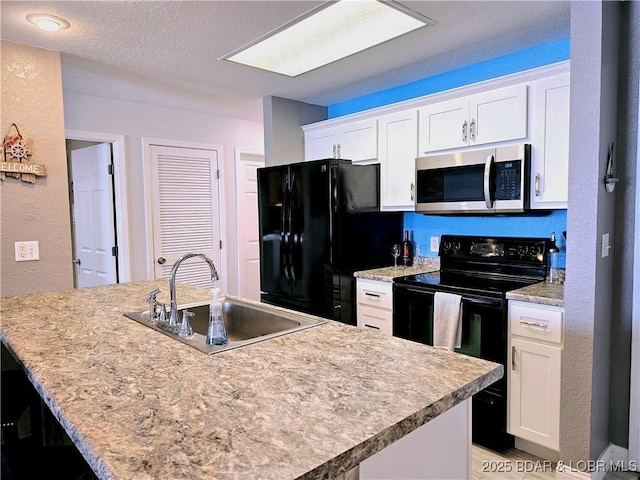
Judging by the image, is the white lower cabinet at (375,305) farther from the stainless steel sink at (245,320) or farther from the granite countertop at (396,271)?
the stainless steel sink at (245,320)

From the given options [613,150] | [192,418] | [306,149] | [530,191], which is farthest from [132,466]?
[306,149]

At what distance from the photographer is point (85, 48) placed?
2586 mm

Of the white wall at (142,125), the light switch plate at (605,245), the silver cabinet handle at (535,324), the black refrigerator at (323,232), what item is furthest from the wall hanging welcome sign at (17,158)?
the light switch plate at (605,245)

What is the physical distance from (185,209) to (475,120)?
2.86 metres

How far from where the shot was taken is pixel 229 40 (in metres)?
2.48

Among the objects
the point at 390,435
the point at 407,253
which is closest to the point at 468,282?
the point at 407,253

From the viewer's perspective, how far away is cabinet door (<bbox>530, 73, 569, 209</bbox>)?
7.57ft

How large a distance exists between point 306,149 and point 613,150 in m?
2.42

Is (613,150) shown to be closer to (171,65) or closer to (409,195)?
(409,195)

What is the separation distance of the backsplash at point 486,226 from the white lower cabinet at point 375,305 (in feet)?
2.16

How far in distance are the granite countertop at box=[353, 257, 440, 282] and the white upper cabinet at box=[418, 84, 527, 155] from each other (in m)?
0.84

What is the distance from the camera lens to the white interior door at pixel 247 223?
4668 millimetres

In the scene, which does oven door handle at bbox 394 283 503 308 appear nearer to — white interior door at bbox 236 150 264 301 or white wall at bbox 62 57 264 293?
white interior door at bbox 236 150 264 301

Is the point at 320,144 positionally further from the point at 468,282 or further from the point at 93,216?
the point at 93,216
